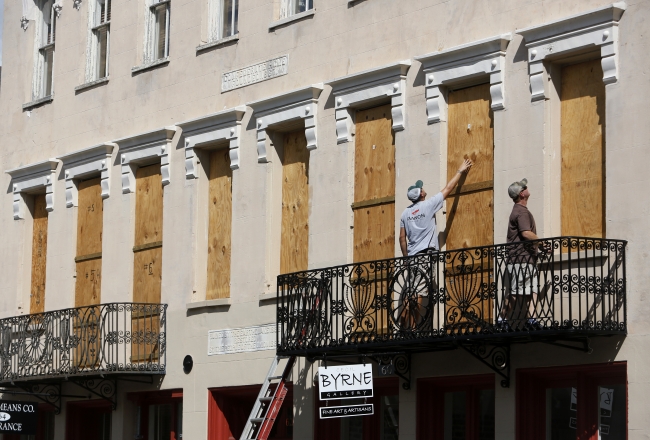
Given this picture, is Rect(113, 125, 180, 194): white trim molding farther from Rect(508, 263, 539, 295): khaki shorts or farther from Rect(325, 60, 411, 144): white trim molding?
Rect(508, 263, 539, 295): khaki shorts

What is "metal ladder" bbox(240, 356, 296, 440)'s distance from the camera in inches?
871

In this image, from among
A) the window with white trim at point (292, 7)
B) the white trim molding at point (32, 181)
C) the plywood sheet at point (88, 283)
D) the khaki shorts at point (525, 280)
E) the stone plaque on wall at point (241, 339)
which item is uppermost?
the window with white trim at point (292, 7)

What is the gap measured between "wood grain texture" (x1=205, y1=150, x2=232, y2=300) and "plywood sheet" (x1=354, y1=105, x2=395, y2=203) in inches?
118

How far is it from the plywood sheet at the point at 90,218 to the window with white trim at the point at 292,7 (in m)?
5.22

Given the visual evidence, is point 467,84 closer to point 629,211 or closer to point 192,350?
point 629,211

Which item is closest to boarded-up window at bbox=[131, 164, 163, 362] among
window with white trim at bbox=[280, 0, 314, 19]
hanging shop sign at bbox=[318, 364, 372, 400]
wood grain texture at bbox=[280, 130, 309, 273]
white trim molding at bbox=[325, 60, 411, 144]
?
wood grain texture at bbox=[280, 130, 309, 273]

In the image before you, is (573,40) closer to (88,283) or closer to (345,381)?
(345,381)

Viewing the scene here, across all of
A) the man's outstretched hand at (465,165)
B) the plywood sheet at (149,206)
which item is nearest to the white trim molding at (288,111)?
the plywood sheet at (149,206)

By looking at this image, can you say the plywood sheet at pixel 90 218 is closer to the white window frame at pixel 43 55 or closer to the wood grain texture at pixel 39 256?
the wood grain texture at pixel 39 256

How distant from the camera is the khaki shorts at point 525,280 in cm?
1847

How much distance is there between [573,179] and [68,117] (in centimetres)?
1174

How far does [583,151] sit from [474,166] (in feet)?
5.95

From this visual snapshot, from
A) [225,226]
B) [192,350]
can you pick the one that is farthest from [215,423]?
[225,226]

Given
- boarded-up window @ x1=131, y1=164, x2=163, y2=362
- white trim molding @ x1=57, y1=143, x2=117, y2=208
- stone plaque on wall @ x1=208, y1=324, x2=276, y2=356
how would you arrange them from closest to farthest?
stone plaque on wall @ x1=208, y1=324, x2=276, y2=356 < boarded-up window @ x1=131, y1=164, x2=163, y2=362 < white trim molding @ x1=57, y1=143, x2=117, y2=208
